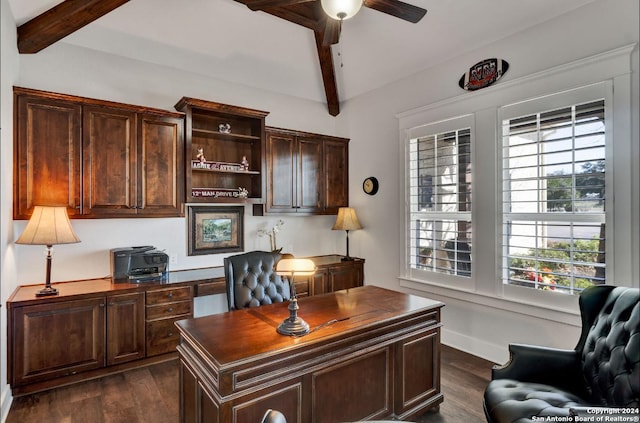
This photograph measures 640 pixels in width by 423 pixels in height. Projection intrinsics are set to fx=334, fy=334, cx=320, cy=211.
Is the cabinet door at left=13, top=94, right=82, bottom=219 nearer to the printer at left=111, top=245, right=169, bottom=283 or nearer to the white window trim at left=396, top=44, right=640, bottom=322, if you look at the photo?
the printer at left=111, top=245, right=169, bottom=283

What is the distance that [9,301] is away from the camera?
2.60m

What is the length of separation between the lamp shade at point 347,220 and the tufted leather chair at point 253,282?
6.26 ft

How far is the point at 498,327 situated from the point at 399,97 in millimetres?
2872

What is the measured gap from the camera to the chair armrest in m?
1.98

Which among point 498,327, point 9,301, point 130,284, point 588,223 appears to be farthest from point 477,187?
point 9,301

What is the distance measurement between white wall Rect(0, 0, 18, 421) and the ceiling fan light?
2.36 m

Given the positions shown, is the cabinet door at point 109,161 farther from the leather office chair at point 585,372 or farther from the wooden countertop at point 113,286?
the leather office chair at point 585,372

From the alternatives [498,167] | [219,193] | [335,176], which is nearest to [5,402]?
[219,193]

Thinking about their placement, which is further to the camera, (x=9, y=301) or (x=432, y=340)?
(x=9, y=301)

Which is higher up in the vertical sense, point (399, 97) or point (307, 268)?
point (399, 97)

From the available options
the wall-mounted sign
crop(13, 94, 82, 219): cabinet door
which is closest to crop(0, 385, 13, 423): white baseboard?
crop(13, 94, 82, 219): cabinet door

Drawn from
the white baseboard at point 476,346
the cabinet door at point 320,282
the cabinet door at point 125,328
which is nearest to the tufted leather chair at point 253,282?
the cabinet door at point 125,328

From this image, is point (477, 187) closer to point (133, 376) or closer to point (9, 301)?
point (133, 376)

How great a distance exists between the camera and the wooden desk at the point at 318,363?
160 cm
